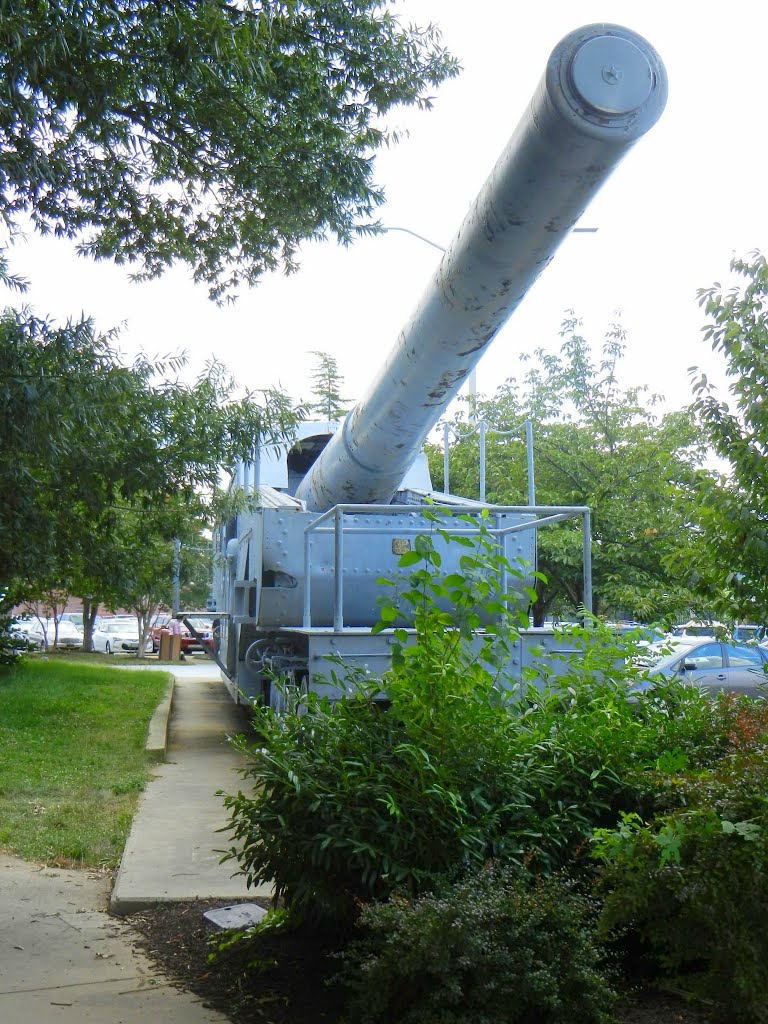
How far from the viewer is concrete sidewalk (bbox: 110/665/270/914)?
548cm

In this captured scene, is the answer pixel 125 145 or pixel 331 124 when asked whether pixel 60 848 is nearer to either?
pixel 125 145

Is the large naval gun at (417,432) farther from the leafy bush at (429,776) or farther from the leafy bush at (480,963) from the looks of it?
the leafy bush at (480,963)

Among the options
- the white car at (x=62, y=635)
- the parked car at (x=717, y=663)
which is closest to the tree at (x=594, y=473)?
the parked car at (x=717, y=663)

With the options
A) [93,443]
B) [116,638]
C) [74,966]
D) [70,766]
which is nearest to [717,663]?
[70,766]

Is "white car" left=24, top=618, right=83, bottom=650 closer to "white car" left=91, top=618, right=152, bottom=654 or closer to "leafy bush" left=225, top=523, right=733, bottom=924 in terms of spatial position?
"white car" left=91, top=618, right=152, bottom=654

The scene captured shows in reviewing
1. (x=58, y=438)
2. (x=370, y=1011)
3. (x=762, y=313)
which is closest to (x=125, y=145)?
(x=58, y=438)

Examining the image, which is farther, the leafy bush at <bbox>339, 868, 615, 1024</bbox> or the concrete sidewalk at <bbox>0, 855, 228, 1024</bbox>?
the concrete sidewalk at <bbox>0, 855, 228, 1024</bbox>

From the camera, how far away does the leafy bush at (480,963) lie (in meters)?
3.20

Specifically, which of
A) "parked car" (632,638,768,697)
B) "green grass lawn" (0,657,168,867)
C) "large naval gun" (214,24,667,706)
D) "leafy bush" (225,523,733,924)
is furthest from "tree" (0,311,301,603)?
"parked car" (632,638,768,697)

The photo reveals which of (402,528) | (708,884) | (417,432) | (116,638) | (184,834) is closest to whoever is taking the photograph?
(708,884)

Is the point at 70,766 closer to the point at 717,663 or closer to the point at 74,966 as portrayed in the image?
the point at 74,966

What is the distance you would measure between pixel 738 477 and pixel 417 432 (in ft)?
6.88

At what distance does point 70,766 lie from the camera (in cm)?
968

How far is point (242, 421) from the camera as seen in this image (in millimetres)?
8039
